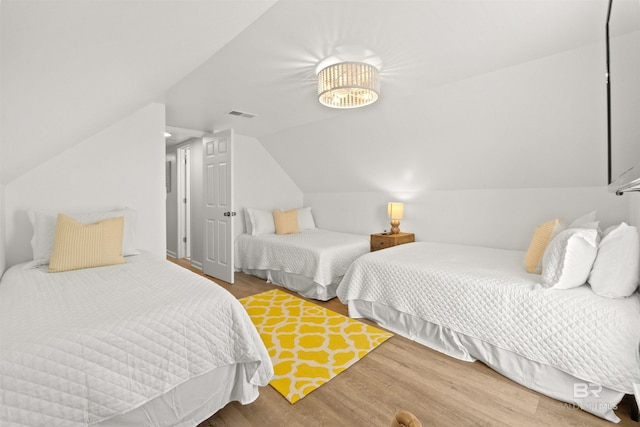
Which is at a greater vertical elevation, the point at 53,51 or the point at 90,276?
the point at 53,51

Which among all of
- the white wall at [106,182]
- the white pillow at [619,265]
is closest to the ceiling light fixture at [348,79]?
the white pillow at [619,265]

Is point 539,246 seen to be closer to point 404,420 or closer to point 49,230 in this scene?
point 404,420

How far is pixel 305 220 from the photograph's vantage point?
4871 mm

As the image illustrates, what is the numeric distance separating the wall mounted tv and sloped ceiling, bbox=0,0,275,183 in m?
1.48

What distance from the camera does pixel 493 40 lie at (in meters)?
1.91

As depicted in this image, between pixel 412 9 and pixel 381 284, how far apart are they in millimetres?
2033

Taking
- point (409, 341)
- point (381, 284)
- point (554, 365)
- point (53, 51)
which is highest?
point (53, 51)

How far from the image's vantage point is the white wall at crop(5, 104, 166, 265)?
2422mm

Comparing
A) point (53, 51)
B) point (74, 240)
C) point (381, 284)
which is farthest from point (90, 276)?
point (381, 284)

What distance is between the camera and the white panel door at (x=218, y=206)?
376 cm

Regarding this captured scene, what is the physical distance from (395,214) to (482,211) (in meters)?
1.01

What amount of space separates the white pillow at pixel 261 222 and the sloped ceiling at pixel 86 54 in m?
2.46

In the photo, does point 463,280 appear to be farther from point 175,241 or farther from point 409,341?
point 175,241

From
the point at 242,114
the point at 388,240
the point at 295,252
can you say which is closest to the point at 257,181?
the point at 242,114
